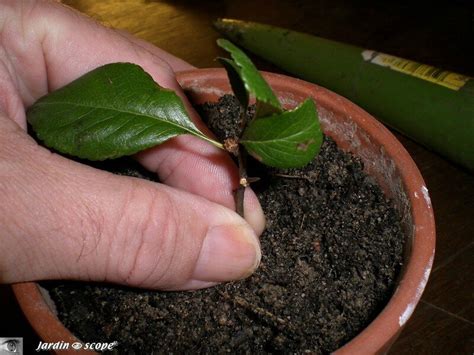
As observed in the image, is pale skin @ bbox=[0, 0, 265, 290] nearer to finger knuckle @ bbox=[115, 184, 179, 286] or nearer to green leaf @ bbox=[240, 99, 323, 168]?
finger knuckle @ bbox=[115, 184, 179, 286]

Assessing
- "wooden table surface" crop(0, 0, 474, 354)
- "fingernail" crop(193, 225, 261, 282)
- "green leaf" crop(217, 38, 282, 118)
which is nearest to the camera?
"green leaf" crop(217, 38, 282, 118)

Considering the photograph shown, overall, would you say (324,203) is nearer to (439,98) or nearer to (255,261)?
(255,261)

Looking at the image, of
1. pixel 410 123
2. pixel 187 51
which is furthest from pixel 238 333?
pixel 187 51

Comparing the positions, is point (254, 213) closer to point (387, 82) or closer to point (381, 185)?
point (381, 185)

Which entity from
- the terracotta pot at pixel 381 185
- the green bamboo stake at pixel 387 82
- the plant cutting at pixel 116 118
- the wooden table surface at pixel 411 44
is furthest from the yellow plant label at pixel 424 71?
the plant cutting at pixel 116 118

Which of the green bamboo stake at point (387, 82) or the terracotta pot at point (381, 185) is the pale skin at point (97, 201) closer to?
the terracotta pot at point (381, 185)

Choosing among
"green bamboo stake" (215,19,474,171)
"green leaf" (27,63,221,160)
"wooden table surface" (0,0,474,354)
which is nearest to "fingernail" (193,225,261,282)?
"green leaf" (27,63,221,160)
